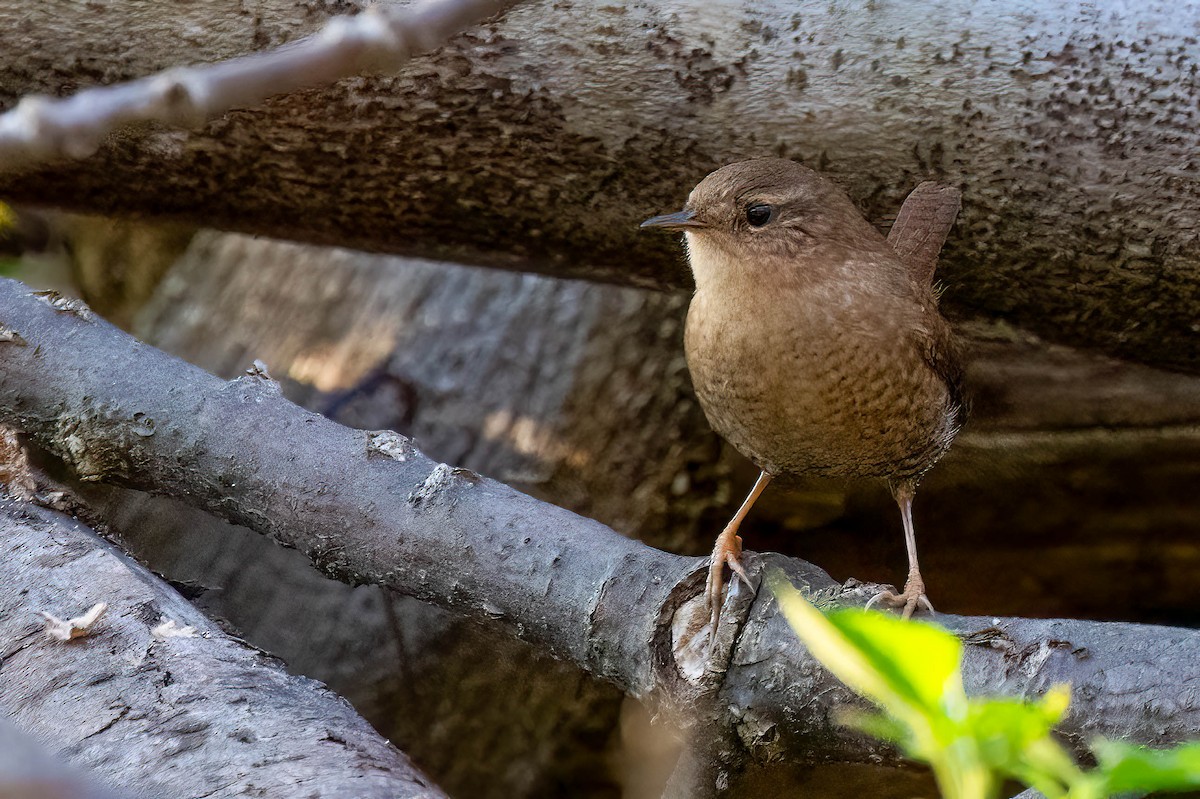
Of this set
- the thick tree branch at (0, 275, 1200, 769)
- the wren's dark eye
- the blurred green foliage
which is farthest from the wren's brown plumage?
the blurred green foliage

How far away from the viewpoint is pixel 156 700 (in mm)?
1492

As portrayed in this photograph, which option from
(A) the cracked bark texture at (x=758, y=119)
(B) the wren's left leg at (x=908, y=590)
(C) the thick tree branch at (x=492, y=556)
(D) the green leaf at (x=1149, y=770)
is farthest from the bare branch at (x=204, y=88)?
(A) the cracked bark texture at (x=758, y=119)

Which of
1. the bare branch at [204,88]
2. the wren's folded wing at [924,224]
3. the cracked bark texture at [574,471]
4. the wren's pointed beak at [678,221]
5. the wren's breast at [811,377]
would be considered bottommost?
the cracked bark texture at [574,471]

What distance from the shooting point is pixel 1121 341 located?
2645 mm

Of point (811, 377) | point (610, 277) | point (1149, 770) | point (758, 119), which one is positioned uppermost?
point (1149, 770)

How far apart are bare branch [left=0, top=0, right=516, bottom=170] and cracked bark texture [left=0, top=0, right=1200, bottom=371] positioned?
1.72 m

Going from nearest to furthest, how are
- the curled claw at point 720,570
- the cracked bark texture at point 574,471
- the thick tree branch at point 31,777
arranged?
the thick tree branch at point 31,777
the curled claw at point 720,570
the cracked bark texture at point 574,471

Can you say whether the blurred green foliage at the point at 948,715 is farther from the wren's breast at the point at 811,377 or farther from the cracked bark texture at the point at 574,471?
the cracked bark texture at the point at 574,471

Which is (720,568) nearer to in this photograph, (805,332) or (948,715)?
(805,332)

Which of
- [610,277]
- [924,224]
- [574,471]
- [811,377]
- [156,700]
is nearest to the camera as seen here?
[156,700]

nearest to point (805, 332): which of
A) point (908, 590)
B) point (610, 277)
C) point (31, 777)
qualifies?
point (908, 590)

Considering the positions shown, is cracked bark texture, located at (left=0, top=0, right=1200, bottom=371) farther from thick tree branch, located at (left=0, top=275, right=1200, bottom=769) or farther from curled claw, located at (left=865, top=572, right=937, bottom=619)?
curled claw, located at (left=865, top=572, right=937, bottom=619)

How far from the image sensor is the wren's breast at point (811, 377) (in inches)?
78.1

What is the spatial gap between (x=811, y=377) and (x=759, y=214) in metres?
0.34
